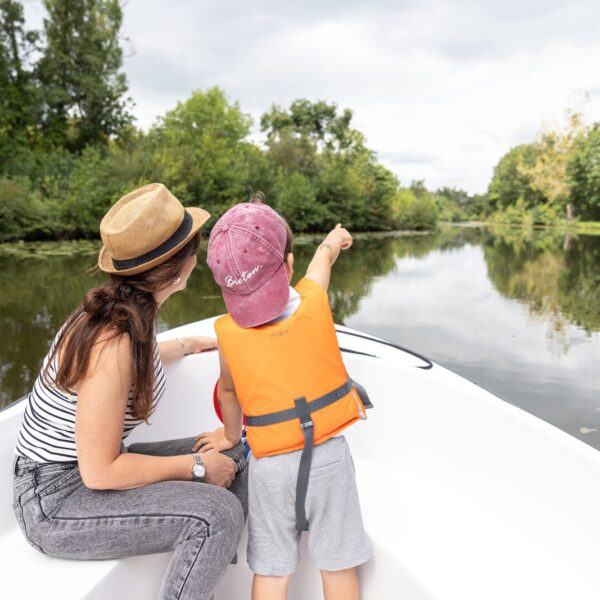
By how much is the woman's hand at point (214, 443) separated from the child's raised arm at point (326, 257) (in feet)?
1.52

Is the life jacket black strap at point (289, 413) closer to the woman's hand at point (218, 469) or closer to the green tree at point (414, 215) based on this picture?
the woman's hand at point (218, 469)

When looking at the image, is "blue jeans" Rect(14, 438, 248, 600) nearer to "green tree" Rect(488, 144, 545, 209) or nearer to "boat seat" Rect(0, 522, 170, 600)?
"boat seat" Rect(0, 522, 170, 600)

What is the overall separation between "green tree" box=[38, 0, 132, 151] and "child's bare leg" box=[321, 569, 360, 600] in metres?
24.5

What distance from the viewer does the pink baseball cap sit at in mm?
983

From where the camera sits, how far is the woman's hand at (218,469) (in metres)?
1.15

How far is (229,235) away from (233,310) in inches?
5.7

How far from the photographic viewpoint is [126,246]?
3.28 ft

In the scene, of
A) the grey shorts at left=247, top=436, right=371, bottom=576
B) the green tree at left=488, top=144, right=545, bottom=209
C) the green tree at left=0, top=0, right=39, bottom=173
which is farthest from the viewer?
the green tree at left=488, top=144, right=545, bottom=209

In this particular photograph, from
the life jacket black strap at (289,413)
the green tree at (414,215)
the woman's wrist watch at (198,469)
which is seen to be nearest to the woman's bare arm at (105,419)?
the woman's wrist watch at (198,469)

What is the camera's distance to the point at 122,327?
96 cm

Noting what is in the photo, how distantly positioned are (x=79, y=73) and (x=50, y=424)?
25.9m

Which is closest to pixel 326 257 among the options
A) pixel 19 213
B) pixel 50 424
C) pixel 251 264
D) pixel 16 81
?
pixel 251 264

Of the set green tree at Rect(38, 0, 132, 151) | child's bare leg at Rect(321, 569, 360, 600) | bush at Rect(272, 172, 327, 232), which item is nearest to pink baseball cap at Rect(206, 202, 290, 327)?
child's bare leg at Rect(321, 569, 360, 600)

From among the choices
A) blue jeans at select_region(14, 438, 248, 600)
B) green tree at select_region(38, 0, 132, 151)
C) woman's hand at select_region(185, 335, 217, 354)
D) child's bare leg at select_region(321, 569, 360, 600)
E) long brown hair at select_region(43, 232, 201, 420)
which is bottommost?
child's bare leg at select_region(321, 569, 360, 600)
